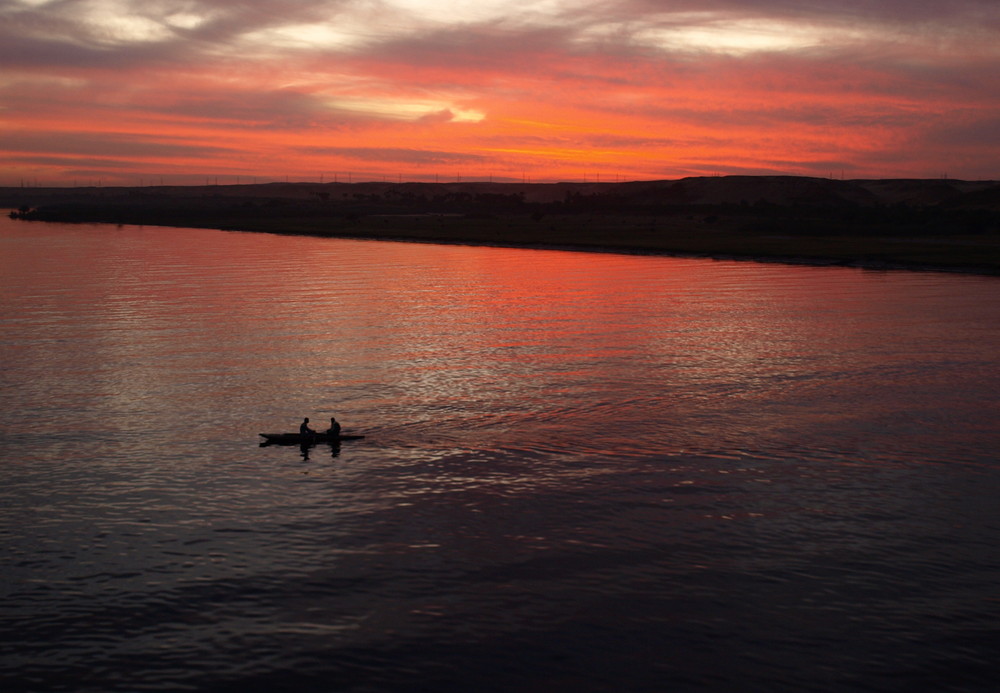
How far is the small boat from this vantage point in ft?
89.6

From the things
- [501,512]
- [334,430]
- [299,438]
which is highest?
[334,430]

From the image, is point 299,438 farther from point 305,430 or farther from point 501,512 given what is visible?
point 501,512

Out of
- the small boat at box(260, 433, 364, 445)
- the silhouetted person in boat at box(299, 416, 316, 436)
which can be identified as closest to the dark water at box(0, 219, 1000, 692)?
the small boat at box(260, 433, 364, 445)

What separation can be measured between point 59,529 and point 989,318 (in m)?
54.6

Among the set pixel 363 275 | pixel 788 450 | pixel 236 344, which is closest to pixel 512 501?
pixel 788 450

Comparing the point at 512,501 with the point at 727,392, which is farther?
the point at 727,392

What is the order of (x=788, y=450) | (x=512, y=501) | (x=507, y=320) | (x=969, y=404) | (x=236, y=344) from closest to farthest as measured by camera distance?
(x=512, y=501) → (x=788, y=450) → (x=969, y=404) → (x=236, y=344) → (x=507, y=320)

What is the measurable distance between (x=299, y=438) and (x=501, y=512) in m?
8.12

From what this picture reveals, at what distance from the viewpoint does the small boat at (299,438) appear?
27.3m

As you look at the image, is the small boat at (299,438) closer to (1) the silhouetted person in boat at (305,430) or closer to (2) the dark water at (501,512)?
(1) the silhouetted person in boat at (305,430)

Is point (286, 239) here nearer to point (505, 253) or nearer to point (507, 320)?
point (505, 253)

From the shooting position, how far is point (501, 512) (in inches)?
880

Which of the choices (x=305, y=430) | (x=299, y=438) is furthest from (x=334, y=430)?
(x=299, y=438)

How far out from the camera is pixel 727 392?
3519cm
